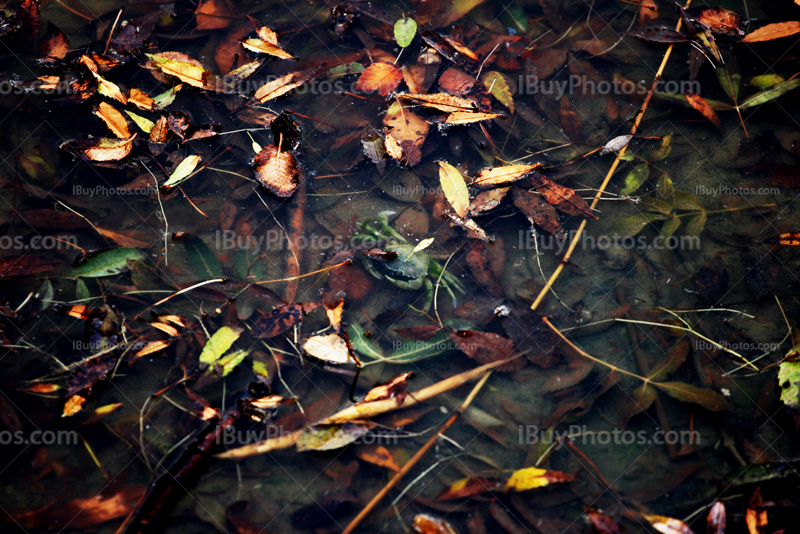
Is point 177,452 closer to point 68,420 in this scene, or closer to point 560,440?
point 68,420

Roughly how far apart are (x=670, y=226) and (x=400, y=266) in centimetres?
150

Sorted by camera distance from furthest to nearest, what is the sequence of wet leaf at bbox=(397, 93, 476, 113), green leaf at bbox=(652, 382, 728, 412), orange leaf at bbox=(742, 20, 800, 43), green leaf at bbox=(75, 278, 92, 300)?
orange leaf at bbox=(742, 20, 800, 43) → wet leaf at bbox=(397, 93, 476, 113) → green leaf at bbox=(75, 278, 92, 300) → green leaf at bbox=(652, 382, 728, 412)

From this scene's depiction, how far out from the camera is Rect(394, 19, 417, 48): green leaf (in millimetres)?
2812

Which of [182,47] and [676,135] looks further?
[182,47]

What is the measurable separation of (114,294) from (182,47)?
1672mm

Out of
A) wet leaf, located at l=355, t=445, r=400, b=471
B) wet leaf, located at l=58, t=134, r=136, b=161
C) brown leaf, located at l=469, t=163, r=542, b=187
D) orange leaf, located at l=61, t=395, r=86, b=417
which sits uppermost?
wet leaf, located at l=58, t=134, r=136, b=161

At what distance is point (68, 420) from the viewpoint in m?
2.02

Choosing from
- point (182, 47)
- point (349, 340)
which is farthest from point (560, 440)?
point (182, 47)

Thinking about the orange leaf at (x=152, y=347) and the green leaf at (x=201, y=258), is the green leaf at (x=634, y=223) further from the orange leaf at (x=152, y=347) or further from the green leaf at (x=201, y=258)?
the orange leaf at (x=152, y=347)

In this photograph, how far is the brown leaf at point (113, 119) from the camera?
8.47 ft

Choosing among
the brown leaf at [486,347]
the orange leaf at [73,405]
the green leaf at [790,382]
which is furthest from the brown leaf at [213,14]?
the green leaf at [790,382]

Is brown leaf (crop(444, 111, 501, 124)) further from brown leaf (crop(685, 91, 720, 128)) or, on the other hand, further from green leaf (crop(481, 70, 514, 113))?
brown leaf (crop(685, 91, 720, 128))

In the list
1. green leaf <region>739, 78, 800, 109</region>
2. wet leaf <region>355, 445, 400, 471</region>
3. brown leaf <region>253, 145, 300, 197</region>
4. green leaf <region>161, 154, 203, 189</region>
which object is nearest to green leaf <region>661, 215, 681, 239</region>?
green leaf <region>739, 78, 800, 109</region>

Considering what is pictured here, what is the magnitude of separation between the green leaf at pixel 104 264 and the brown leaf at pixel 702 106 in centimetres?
329
